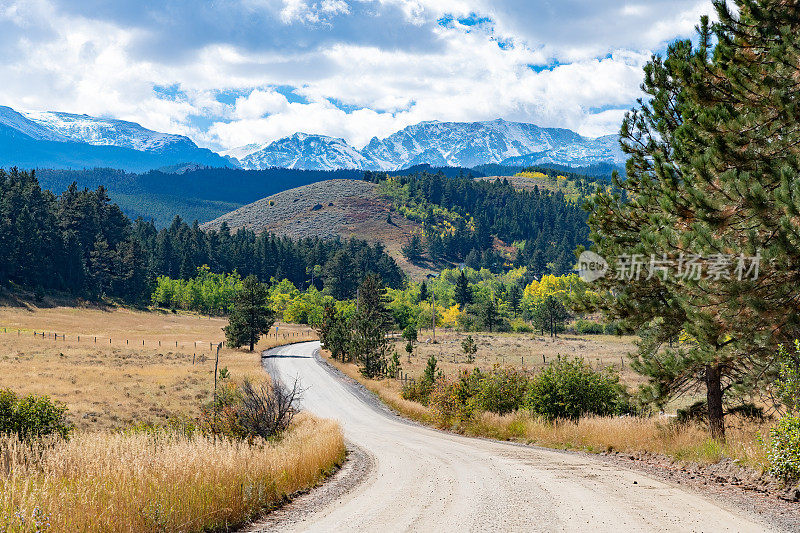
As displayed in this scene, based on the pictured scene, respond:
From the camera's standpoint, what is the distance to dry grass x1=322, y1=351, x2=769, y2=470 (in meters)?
11.6

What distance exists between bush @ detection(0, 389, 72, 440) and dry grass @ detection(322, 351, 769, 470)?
14.8 meters

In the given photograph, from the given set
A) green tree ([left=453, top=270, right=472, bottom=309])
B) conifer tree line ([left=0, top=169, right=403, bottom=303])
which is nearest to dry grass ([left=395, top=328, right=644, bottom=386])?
green tree ([left=453, top=270, right=472, bottom=309])

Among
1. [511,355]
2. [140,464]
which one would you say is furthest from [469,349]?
[140,464]

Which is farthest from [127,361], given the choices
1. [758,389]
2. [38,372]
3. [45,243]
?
[45,243]

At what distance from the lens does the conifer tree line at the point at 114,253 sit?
9788cm

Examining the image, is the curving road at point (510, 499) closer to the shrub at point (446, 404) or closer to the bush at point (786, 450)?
the bush at point (786, 450)

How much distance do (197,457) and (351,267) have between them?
5264 inches

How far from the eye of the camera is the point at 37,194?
10750 centimetres

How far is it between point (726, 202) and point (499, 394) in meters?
16.0

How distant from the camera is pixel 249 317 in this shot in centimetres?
6575

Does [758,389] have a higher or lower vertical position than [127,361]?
higher

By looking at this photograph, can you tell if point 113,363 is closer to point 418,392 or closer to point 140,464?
point 418,392

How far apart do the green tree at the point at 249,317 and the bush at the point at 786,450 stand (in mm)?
60727

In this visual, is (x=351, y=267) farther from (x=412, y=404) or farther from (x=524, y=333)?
(x=412, y=404)
